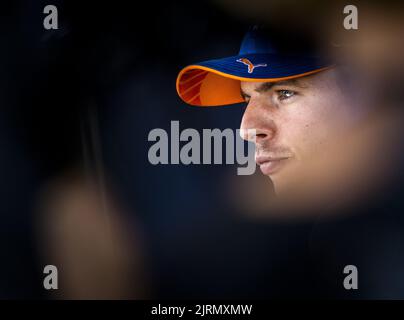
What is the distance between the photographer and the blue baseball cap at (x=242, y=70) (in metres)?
1.47

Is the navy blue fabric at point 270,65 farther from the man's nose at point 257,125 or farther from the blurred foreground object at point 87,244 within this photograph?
the blurred foreground object at point 87,244

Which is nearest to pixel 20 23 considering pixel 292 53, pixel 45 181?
pixel 45 181

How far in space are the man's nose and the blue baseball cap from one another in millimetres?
51

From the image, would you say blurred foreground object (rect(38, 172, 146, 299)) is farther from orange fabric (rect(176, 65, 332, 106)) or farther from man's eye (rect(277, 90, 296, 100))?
man's eye (rect(277, 90, 296, 100))

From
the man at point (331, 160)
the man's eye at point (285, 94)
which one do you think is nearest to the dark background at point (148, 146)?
the man at point (331, 160)

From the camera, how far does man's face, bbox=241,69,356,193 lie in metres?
1.51

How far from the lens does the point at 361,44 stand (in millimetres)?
A: 1527

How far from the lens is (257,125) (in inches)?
60.2

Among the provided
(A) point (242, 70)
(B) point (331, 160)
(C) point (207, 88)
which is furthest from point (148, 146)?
(B) point (331, 160)

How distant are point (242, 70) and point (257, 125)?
0.54 feet
